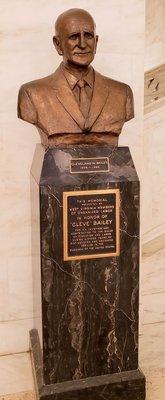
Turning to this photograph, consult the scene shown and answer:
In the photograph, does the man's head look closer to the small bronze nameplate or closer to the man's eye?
the man's eye

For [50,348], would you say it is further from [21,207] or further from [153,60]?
[153,60]

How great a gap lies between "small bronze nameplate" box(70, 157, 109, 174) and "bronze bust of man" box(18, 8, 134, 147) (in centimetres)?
14

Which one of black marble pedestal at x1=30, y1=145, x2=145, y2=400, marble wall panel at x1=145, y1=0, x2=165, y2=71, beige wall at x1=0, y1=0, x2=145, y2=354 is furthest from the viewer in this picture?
marble wall panel at x1=145, y1=0, x2=165, y2=71

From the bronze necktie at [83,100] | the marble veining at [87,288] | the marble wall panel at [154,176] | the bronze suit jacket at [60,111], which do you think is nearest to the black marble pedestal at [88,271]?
the marble veining at [87,288]

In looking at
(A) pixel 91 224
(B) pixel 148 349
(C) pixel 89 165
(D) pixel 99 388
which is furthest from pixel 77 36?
(B) pixel 148 349

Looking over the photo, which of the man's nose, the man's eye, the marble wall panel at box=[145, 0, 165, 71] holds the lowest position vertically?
the man's nose

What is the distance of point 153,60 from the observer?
3.63 m

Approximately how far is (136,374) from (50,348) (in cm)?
60

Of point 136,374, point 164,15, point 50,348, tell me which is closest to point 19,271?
point 50,348

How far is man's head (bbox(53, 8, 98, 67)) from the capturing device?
8.64 feet

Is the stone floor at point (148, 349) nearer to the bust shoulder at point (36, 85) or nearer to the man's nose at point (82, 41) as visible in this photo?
the bust shoulder at point (36, 85)

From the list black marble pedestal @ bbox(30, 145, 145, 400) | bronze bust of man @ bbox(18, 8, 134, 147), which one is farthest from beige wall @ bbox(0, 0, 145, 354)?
bronze bust of man @ bbox(18, 8, 134, 147)

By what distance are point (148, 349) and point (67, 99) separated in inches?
90.5

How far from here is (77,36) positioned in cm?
267
